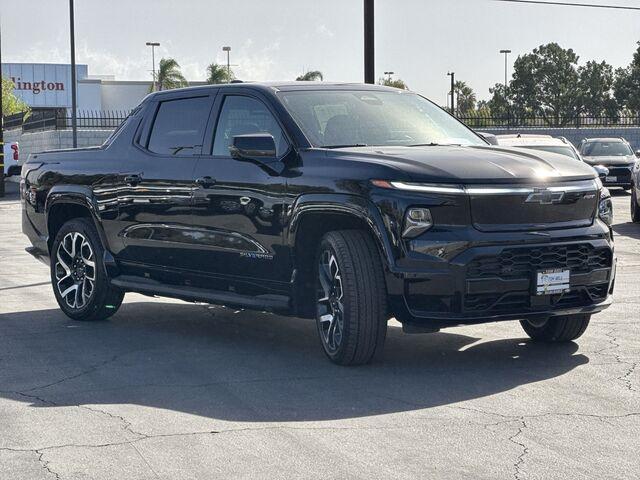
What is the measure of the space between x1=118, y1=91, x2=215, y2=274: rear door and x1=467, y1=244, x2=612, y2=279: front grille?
251 centimetres

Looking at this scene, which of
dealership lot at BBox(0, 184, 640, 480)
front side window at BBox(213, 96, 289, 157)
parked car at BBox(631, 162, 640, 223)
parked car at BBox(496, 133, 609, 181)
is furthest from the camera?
parked car at BBox(631, 162, 640, 223)

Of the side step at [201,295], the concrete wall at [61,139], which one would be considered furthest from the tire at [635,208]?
the concrete wall at [61,139]

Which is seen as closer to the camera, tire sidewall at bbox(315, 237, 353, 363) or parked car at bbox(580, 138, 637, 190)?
tire sidewall at bbox(315, 237, 353, 363)

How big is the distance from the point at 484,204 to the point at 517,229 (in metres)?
0.26

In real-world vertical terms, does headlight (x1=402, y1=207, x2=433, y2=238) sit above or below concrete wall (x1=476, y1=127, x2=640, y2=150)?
below

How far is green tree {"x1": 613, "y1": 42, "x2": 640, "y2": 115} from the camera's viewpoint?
85.2 metres

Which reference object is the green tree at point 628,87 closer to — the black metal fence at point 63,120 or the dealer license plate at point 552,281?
the black metal fence at point 63,120

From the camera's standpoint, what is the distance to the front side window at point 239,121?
8625 mm

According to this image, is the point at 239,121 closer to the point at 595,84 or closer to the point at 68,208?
the point at 68,208

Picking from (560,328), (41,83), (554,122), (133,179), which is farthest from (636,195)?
(41,83)

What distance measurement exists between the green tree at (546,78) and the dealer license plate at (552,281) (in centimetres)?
8614

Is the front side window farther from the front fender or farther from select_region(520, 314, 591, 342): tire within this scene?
select_region(520, 314, 591, 342): tire

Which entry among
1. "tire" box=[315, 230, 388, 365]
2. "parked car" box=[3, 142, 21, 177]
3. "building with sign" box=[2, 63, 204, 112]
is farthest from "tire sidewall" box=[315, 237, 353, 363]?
"building with sign" box=[2, 63, 204, 112]

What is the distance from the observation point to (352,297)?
744cm
